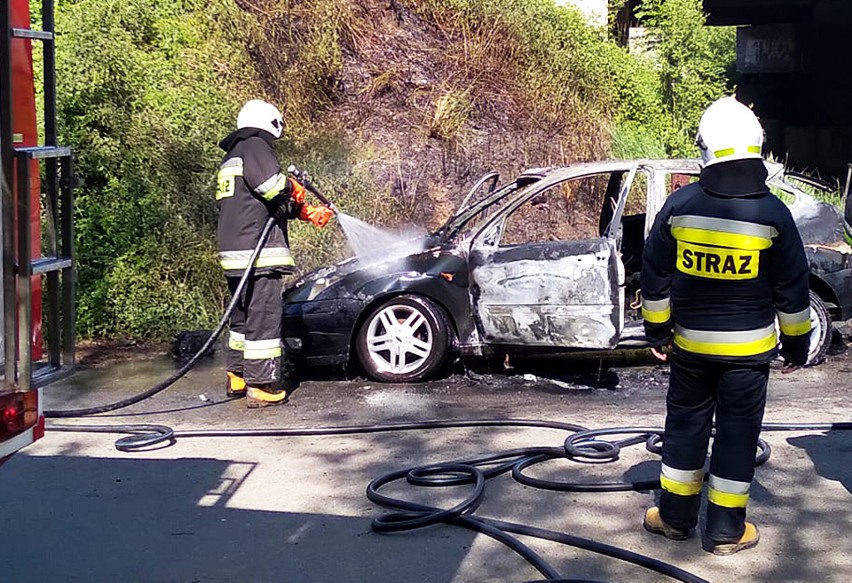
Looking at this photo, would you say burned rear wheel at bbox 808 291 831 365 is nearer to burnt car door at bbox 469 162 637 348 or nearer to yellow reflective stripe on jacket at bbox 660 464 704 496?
burnt car door at bbox 469 162 637 348

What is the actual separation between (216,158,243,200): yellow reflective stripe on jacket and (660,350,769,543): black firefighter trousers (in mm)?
3883

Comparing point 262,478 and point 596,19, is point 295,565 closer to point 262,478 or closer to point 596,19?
point 262,478

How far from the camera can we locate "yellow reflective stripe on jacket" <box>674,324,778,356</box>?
4.64 m

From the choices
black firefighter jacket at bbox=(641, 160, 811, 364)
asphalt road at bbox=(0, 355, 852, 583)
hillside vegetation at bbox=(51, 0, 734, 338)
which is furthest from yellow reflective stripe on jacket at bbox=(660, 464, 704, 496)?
hillside vegetation at bbox=(51, 0, 734, 338)

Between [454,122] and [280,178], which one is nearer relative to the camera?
[280,178]

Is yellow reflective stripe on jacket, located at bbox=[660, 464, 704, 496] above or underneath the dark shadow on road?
above

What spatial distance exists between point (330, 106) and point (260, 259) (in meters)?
6.04

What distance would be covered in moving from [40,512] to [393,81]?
920cm

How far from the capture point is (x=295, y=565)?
468 cm

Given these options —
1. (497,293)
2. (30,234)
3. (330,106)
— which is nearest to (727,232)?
(30,234)

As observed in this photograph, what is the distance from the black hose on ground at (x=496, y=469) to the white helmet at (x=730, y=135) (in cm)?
178

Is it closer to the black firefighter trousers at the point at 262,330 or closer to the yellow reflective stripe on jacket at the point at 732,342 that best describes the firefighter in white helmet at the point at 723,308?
the yellow reflective stripe on jacket at the point at 732,342

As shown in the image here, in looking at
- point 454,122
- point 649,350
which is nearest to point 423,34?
point 454,122

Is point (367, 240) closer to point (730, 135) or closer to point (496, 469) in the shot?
point (496, 469)
